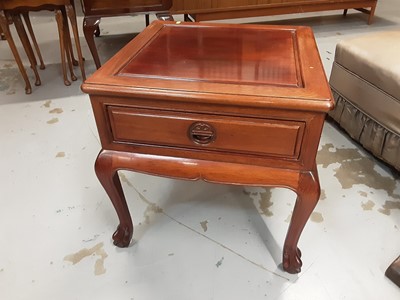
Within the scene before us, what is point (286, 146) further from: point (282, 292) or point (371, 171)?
point (371, 171)

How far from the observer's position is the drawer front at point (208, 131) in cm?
75

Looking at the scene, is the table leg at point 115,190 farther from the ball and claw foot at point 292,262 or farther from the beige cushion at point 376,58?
the beige cushion at point 376,58

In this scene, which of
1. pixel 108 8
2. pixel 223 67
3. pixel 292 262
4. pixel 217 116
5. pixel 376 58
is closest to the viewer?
pixel 217 116

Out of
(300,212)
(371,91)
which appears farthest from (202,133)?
(371,91)

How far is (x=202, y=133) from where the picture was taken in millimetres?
785

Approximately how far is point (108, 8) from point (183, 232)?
4.67 ft

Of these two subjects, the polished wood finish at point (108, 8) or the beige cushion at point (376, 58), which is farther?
the polished wood finish at point (108, 8)

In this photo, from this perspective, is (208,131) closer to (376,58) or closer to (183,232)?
(183,232)

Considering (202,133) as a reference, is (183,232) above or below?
below

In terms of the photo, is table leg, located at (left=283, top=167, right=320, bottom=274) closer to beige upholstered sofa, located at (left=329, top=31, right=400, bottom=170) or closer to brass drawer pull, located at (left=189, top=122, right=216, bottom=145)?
brass drawer pull, located at (left=189, top=122, right=216, bottom=145)

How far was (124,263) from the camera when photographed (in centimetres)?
102

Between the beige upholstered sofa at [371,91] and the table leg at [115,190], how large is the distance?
1.05 metres

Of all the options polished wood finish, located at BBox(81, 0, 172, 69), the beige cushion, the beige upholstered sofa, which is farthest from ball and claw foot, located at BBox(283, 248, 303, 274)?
polished wood finish, located at BBox(81, 0, 172, 69)

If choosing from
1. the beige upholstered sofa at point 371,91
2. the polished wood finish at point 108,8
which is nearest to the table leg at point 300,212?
the beige upholstered sofa at point 371,91
